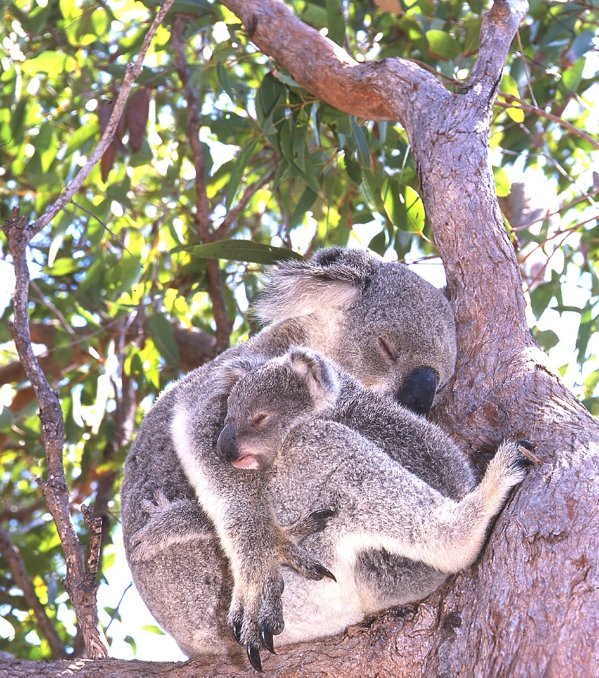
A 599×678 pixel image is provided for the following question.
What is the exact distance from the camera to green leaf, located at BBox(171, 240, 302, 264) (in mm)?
3045

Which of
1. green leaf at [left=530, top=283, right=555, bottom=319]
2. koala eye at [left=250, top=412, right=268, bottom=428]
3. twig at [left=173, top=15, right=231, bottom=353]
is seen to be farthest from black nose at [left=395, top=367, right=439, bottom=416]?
twig at [left=173, top=15, right=231, bottom=353]

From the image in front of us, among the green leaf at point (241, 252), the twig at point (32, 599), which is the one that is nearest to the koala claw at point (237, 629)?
the green leaf at point (241, 252)

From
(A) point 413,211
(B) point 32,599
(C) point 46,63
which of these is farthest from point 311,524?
(C) point 46,63

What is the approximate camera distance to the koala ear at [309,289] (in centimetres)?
269

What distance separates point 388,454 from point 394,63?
1436mm

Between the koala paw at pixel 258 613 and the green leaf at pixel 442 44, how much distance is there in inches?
93.5

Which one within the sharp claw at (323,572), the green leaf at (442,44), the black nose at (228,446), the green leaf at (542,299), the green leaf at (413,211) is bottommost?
the sharp claw at (323,572)

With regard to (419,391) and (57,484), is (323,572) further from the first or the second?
(57,484)

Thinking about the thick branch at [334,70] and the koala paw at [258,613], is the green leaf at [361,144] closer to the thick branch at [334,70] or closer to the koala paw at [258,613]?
the thick branch at [334,70]

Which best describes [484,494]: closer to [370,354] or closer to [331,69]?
[370,354]

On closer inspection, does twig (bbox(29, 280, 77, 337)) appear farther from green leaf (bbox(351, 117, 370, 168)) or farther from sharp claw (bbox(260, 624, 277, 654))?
sharp claw (bbox(260, 624, 277, 654))

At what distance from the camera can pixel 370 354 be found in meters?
2.60

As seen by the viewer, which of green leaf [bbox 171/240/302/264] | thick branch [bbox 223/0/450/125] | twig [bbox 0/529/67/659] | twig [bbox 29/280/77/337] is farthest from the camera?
twig [bbox 29/280/77/337]

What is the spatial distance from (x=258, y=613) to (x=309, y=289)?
108 cm
